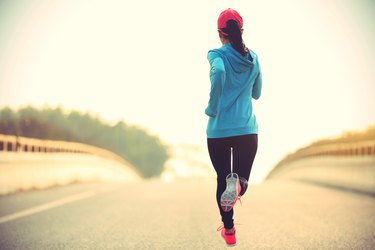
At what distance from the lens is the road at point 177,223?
6629 mm

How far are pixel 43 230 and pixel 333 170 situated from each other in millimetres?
12036

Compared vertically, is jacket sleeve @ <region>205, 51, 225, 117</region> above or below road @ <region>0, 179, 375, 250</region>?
above

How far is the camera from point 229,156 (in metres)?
5.11

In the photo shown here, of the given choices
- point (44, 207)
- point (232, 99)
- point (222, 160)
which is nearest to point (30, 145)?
point (44, 207)

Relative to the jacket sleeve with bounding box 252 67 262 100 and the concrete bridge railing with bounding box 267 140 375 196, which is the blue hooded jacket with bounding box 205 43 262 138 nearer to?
the jacket sleeve with bounding box 252 67 262 100

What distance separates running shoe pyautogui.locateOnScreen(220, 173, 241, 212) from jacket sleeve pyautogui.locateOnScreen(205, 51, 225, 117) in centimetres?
63

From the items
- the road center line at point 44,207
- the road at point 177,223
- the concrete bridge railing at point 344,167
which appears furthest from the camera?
the concrete bridge railing at point 344,167

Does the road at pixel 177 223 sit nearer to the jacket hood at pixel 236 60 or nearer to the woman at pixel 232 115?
the woman at pixel 232 115

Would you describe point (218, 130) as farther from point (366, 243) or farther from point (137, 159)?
point (137, 159)

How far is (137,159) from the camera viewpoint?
492ft

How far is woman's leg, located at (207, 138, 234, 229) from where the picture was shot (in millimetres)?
5047

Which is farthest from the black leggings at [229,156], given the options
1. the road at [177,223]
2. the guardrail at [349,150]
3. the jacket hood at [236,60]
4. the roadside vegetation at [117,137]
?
the roadside vegetation at [117,137]

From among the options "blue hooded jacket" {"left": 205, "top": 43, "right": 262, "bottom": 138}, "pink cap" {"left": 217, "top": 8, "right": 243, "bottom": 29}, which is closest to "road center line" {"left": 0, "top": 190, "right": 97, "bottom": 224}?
"blue hooded jacket" {"left": 205, "top": 43, "right": 262, "bottom": 138}

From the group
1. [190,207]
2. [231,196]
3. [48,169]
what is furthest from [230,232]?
[48,169]
